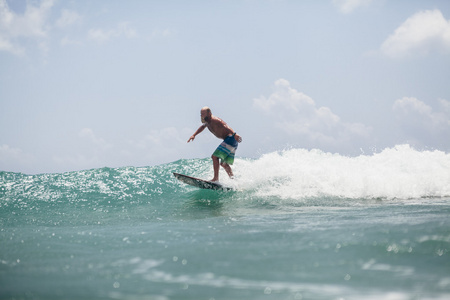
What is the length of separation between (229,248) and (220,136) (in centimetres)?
642

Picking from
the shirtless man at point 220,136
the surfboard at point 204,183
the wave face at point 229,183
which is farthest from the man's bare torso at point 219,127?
the wave face at point 229,183

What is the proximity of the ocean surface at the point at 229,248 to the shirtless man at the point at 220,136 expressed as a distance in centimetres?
103

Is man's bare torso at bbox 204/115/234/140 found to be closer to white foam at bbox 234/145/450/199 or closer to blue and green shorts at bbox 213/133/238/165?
blue and green shorts at bbox 213/133/238/165

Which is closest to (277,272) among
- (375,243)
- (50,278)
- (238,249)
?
(238,249)

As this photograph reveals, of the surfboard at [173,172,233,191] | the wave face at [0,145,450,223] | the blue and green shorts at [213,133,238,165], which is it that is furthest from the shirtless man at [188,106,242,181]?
the wave face at [0,145,450,223]

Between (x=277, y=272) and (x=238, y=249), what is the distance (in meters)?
0.83

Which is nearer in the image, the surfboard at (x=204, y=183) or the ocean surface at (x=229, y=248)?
the ocean surface at (x=229, y=248)

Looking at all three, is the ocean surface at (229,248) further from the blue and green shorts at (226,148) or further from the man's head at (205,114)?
the man's head at (205,114)

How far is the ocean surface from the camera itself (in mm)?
2916

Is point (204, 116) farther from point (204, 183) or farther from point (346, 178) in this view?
point (346, 178)

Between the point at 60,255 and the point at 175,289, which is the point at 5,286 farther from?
the point at 175,289

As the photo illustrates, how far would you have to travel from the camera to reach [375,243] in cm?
398

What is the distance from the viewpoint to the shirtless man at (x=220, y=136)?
10.1 meters

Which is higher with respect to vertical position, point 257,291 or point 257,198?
point 257,198
